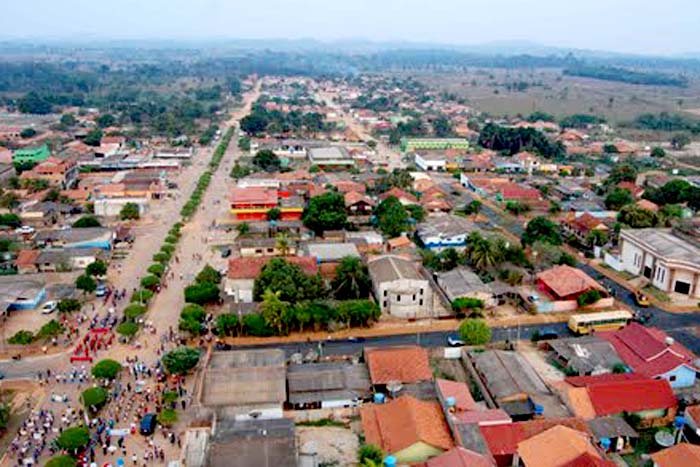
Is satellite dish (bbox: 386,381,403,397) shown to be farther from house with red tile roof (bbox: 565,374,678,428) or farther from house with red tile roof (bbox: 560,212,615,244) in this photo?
house with red tile roof (bbox: 560,212,615,244)

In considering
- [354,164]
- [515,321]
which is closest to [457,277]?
[515,321]

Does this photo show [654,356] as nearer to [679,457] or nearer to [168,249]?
[679,457]

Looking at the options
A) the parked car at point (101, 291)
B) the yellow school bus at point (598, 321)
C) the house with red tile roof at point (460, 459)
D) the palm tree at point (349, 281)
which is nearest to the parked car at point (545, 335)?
the yellow school bus at point (598, 321)

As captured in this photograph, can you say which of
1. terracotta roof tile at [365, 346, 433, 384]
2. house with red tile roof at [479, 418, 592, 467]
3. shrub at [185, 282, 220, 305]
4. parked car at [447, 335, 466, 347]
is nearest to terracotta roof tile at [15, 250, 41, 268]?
shrub at [185, 282, 220, 305]

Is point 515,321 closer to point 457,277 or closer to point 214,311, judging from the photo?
point 457,277

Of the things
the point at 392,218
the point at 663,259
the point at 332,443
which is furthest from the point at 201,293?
the point at 663,259
